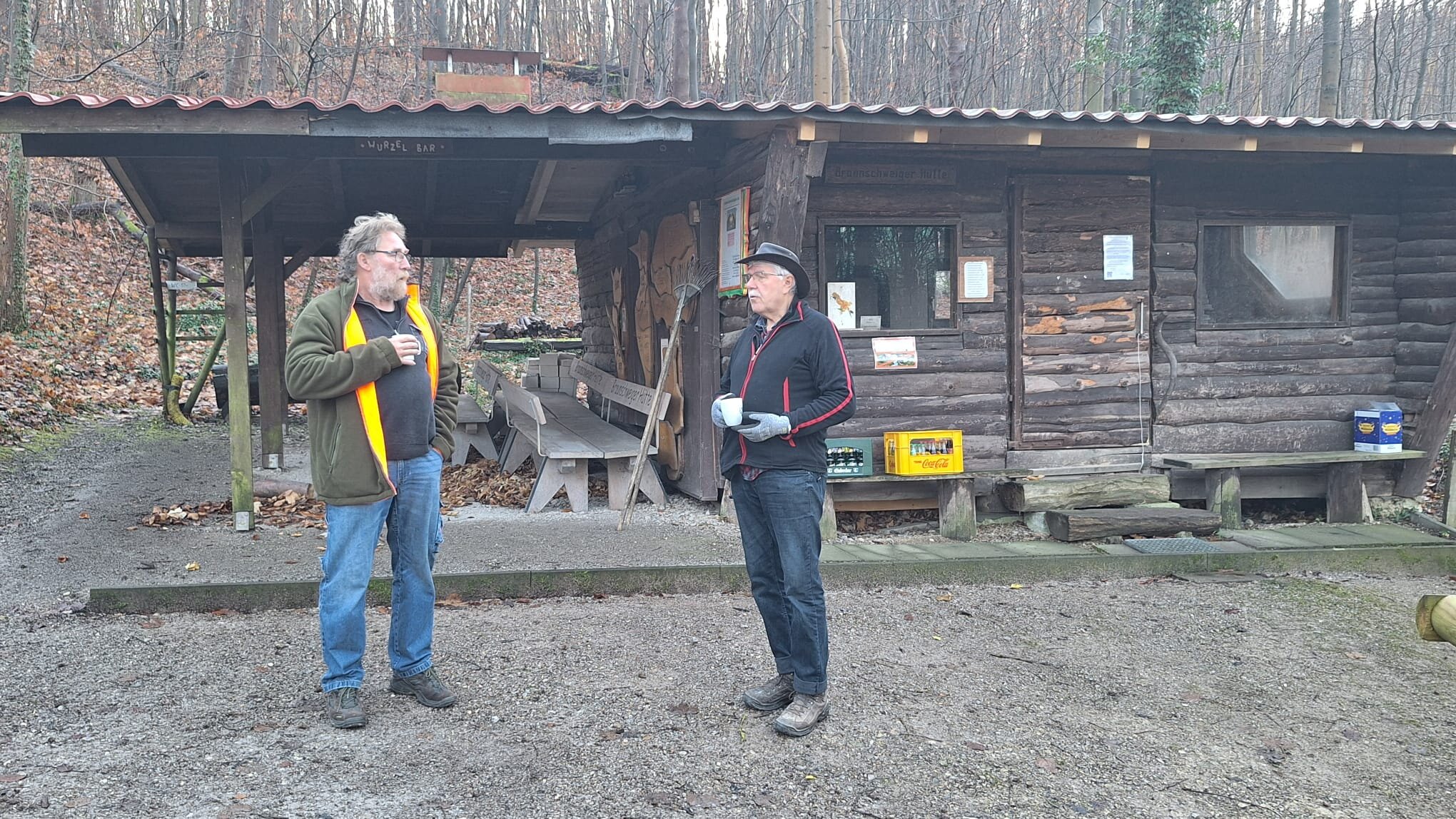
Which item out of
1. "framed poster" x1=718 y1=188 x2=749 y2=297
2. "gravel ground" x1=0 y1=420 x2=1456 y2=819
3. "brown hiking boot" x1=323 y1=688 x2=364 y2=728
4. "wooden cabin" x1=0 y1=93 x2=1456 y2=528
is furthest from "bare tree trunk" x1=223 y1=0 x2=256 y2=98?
"brown hiking boot" x1=323 y1=688 x2=364 y2=728

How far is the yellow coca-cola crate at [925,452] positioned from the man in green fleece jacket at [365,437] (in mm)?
4434

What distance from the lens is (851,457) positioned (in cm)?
803

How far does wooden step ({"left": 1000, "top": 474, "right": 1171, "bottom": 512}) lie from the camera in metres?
8.09

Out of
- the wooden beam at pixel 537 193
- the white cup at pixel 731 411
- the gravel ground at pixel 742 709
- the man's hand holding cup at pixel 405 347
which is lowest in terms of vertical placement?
the gravel ground at pixel 742 709

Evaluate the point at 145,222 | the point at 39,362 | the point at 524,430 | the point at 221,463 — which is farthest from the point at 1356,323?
the point at 39,362

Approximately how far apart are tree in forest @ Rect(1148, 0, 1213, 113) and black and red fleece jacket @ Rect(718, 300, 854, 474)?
10813 millimetres

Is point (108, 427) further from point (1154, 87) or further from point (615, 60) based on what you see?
point (615, 60)

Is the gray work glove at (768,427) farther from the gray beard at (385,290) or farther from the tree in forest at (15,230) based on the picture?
the tree in forest at (15,230)

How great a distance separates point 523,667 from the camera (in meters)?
4.92

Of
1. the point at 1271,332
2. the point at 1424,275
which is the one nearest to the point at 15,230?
the point at 1271,332

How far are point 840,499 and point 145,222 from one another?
8.95 metres

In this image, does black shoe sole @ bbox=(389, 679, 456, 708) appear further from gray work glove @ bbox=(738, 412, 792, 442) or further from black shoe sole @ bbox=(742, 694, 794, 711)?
gray work glove @ bbox=(738, 412, 792, 442)

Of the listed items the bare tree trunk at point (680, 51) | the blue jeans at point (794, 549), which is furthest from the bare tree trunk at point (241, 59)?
the blue jeans at point (794, 549)

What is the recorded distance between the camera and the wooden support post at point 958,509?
7.95 meters
